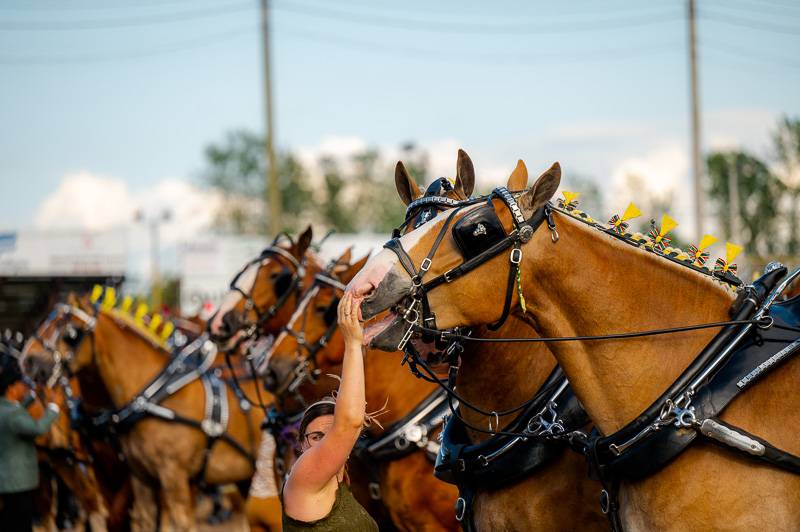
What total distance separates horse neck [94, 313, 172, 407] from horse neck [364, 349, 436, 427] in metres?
3.80

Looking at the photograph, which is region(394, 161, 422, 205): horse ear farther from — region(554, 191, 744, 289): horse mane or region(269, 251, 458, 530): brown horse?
region(269, 251, 458, 530): brown horse

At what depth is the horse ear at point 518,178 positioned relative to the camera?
3418 millimetres

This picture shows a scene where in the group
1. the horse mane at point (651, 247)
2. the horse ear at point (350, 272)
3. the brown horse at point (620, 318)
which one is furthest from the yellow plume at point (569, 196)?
the horse ear at point (350, 272)

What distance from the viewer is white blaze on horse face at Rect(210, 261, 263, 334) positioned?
283 inches

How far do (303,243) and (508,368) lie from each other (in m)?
3.42

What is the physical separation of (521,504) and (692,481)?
1008 mm

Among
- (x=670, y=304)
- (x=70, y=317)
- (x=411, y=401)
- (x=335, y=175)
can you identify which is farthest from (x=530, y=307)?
(x=335, y=175)

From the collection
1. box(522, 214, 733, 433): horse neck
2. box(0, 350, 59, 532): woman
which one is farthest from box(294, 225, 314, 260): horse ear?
box(522, 214, 733, 433): horse neck

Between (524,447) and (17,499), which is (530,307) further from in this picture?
(17,499)

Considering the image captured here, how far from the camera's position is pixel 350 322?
285 cm

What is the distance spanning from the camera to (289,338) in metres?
6.16

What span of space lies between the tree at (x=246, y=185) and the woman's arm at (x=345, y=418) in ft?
182

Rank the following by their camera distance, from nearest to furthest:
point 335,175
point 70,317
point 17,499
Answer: point 17,499 < point 70,317 < point 335,175

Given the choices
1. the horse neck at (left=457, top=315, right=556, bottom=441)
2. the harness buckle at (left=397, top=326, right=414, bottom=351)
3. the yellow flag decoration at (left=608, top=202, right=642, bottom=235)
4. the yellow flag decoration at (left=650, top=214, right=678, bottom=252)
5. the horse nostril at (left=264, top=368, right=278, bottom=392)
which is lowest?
the horse nostril at (left=264, top=368, right=278, bottom=392)
